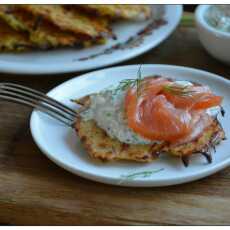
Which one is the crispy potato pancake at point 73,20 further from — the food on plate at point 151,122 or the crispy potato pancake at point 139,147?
the crispy potato pancake at point 139,147

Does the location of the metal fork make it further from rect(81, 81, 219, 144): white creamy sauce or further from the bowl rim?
the bowl rim

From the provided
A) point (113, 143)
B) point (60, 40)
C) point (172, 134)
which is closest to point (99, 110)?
point (113, 143)

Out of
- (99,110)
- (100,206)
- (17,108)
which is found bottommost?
(17,108)

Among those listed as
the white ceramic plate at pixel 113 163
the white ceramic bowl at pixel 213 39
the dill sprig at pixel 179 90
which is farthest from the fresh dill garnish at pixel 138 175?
the white ceramic bowl at pixel 213 39

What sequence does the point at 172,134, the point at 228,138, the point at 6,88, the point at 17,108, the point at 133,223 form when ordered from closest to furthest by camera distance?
the point at 133,223
the point at 172,134
the point at 228,138
the point at 6,88
the point at 17,108

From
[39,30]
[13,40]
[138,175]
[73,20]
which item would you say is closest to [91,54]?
[73,20]

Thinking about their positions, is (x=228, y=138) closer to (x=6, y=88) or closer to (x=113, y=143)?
(x=113, y=143)
